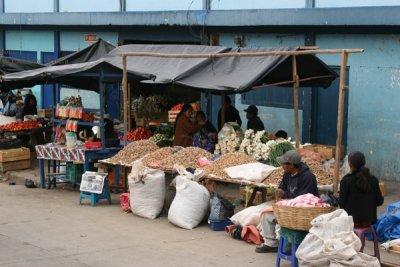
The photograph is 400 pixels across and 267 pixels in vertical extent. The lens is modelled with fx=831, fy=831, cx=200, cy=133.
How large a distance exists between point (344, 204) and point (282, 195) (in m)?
1.12


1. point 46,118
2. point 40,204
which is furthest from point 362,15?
point 46,118

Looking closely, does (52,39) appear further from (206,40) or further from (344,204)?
(344,204)

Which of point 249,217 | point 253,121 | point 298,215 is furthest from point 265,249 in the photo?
point 253,121

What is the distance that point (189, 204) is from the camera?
12.3 m

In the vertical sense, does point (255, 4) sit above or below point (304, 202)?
above

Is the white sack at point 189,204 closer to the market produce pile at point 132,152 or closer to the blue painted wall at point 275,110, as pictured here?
the market produce pile at point 132,152

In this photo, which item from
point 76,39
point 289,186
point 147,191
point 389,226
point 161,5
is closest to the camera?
point 289,186

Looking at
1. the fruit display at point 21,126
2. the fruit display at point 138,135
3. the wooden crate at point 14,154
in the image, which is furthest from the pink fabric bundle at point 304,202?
the fruit display at point 21,126

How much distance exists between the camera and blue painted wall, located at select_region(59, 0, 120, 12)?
75.5 feet

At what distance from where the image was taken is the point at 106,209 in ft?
46.0

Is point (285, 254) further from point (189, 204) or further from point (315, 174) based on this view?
point (189, 204)

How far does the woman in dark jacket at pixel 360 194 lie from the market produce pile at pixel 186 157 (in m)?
4.39

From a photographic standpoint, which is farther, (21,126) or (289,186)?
(21,126)

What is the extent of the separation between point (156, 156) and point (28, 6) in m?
14.3
